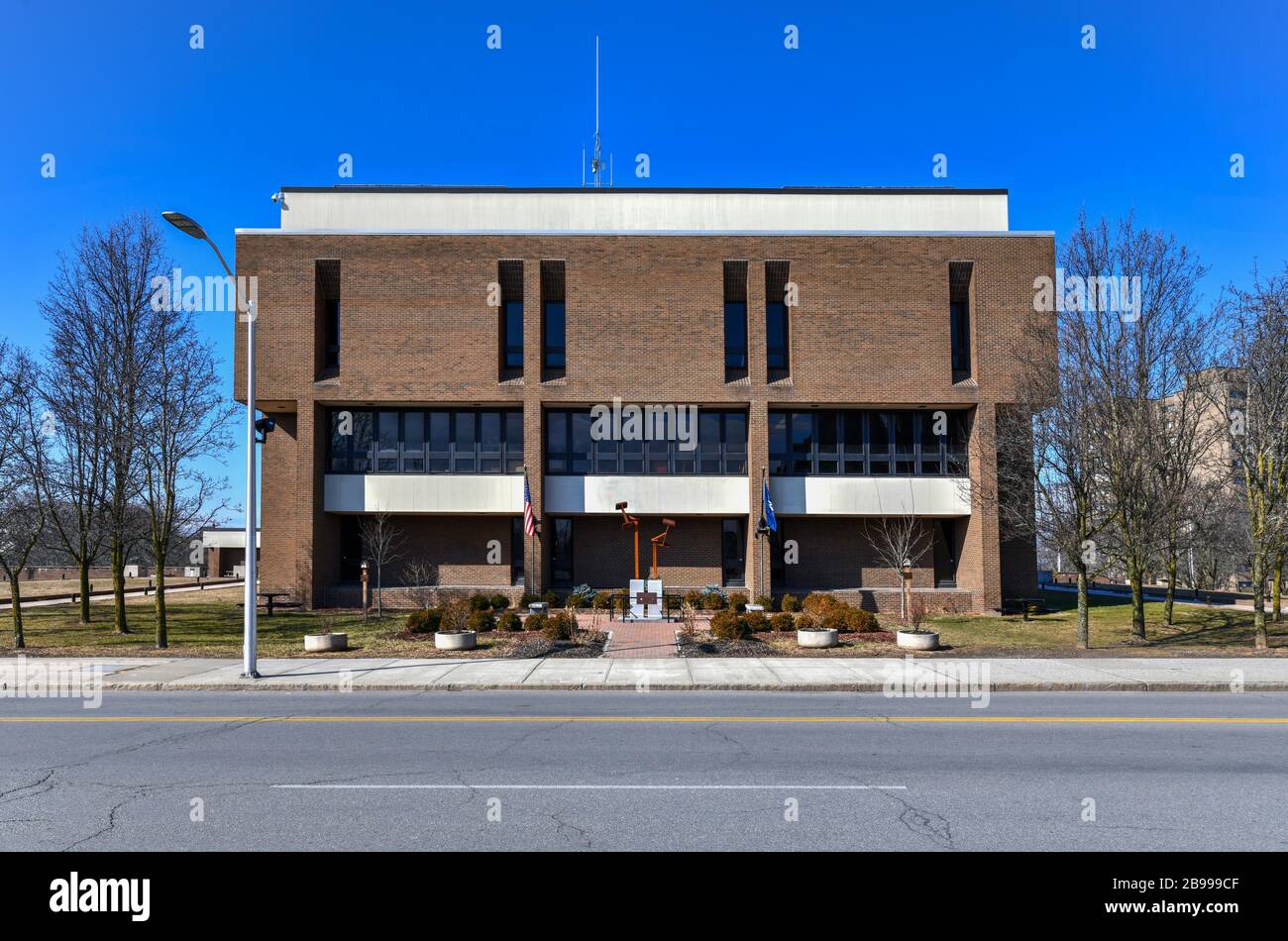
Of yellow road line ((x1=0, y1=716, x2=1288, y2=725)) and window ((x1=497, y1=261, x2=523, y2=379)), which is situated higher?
window ((x1=497, y1=261, x2=523, y2=379))

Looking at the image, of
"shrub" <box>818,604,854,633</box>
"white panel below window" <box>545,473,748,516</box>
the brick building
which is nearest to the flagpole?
the brick building

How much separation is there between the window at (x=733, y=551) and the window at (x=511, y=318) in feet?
33.8

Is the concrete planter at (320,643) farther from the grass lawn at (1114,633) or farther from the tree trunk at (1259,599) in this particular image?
the tree trunk at (1259,599)

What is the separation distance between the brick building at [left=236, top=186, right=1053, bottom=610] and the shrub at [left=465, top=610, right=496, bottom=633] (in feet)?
20.7

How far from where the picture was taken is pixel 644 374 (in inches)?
1152

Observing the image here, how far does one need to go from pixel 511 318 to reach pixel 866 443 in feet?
49.3

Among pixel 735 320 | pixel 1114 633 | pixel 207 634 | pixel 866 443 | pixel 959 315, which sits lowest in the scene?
pixel 1114 633

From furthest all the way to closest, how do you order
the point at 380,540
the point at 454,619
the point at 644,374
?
the point at 644,374 → the point at 380,540 → the point at 454,619

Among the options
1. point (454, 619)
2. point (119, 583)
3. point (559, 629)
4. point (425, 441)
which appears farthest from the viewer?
point (425, 441)

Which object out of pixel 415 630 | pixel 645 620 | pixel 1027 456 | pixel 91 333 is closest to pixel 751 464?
pixel 645 620

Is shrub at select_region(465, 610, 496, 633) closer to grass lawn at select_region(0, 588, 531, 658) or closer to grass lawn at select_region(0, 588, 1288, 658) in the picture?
grass lawn at select_region(0, 588, 531, 658)

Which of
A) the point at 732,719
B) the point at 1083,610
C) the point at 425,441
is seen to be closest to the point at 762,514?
the point at 1083,610

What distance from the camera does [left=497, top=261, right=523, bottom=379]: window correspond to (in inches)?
1184

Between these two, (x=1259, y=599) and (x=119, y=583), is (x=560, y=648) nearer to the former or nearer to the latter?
(x=119, y=583)
